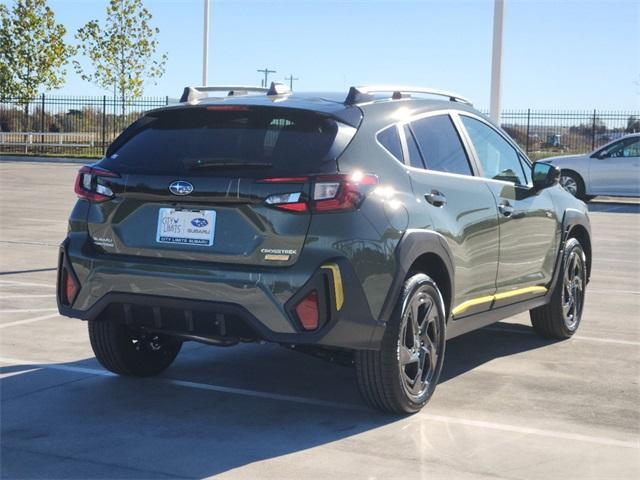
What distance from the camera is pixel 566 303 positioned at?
8500mm

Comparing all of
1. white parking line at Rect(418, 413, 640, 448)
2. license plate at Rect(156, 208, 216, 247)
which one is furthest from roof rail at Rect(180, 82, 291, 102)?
white parking line at Rect(418, 413, 640, 448)

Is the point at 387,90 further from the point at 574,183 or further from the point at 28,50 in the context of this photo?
the point at 28,50

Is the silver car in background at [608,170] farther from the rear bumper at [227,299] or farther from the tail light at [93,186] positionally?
the rear bumper at [227,299]

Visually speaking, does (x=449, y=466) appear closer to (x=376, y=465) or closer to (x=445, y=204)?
(x=376, y=465)

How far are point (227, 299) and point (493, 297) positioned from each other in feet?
7.37

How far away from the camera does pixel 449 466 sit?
16.6 ft

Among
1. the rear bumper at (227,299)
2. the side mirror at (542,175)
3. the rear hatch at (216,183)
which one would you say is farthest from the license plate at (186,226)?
the side mirror at (542,175)

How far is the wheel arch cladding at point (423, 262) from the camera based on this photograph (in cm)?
573

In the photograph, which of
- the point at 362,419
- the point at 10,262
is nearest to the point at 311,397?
the point at 362,419

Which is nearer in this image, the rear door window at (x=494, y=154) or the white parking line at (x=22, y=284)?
the rear door window at (x=494, y=154)

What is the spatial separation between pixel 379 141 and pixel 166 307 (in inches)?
57.3

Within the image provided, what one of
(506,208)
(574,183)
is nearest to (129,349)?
(506,208)

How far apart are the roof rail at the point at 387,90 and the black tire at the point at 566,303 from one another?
1.71 m

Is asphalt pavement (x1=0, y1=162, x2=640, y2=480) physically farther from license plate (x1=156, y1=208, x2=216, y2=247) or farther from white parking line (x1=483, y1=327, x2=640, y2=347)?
license plate (x1=156, y1=208, x2=216, y2=247)
